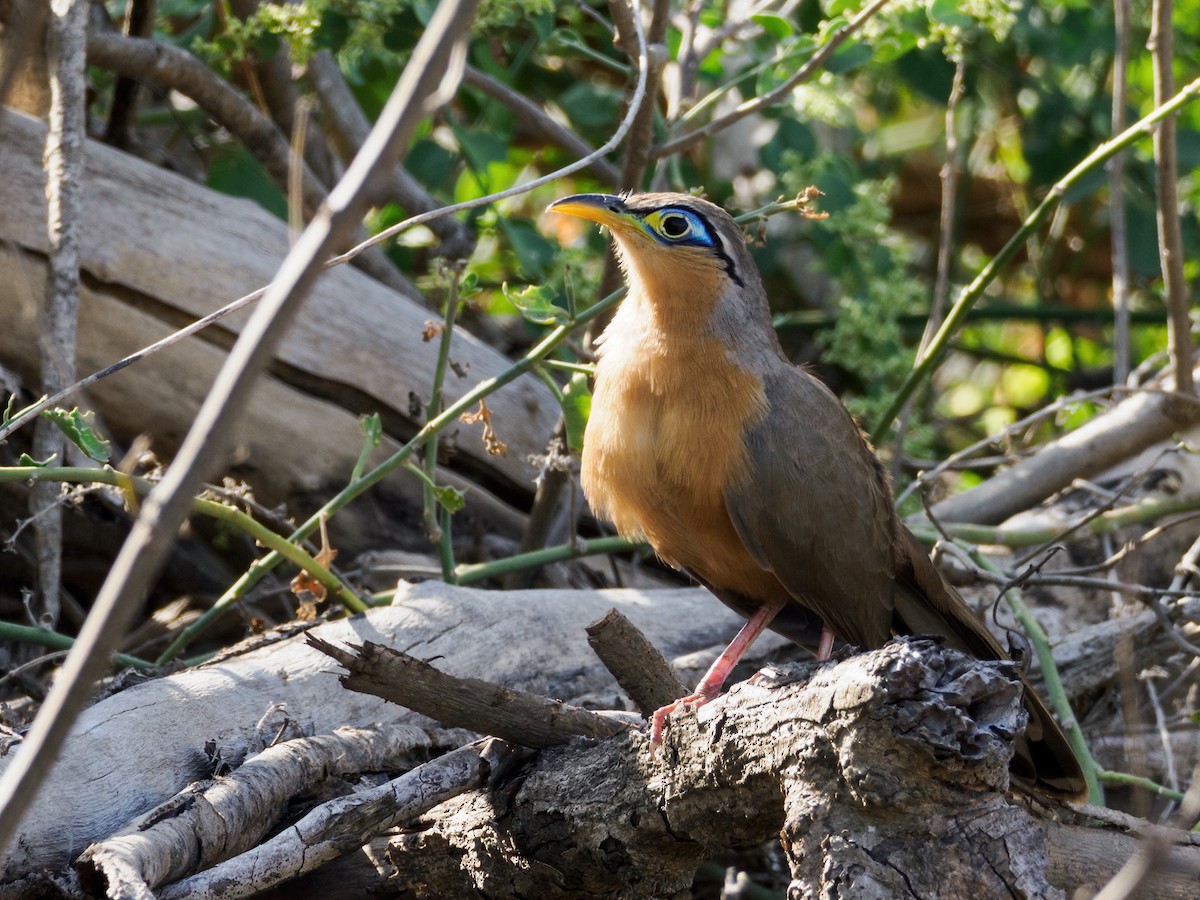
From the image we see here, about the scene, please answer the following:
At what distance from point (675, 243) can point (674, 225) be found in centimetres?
6

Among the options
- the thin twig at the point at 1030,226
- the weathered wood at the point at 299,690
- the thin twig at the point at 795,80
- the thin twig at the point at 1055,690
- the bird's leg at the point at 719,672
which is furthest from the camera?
the thin twig at the point at 795,80

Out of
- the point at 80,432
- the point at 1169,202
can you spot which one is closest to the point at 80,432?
the point at 80,432

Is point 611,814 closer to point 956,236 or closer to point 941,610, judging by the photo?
point 941,610

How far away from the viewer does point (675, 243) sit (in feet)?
12.4

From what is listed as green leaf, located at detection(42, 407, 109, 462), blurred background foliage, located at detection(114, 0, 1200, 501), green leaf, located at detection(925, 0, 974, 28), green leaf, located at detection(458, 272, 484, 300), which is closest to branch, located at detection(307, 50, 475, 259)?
blurred background foliage, located at detection(114, 0, 1200, 501)

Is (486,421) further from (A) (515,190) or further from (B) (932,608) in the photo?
(B) (932,608)

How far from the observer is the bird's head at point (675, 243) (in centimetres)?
377

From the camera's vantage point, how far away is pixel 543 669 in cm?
391

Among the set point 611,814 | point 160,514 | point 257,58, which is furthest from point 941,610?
point 257,58

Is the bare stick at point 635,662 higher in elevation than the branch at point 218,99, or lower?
lower

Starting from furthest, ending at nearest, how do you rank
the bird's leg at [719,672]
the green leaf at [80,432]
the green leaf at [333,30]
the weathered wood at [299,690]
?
the green leaf at [333,30] < the green leaf at [80,432] < the weathered wood at [299,690] < the bird's leg at [719,672]

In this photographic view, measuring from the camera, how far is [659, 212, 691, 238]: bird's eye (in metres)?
3.79

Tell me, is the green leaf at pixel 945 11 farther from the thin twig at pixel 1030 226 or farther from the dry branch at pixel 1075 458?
the dry branch at pixel 1075 458

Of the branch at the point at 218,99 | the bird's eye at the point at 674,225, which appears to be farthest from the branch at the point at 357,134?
the bird's eye at the point at 674,225
